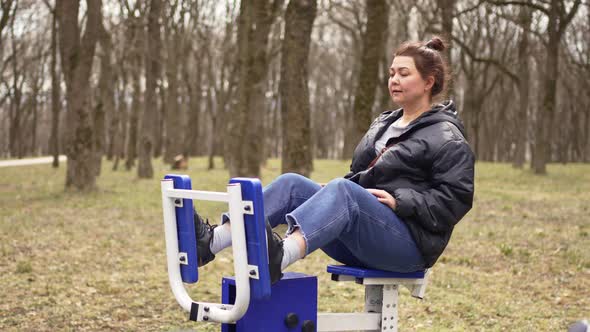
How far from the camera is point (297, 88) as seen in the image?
11.4m

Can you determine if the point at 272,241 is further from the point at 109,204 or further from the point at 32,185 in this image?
the point at 32,185

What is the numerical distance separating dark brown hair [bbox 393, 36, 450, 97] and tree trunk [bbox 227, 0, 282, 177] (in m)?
9.67

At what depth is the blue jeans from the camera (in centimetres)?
327

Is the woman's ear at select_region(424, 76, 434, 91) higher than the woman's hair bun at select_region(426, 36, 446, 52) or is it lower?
lower

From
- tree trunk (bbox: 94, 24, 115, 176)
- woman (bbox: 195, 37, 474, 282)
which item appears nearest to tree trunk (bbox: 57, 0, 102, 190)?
tree trunk (bbox: 94, 24, 115, 176)

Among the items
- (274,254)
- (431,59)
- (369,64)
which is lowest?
(274,254)

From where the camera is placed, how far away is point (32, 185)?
18406 mm

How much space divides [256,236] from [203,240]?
49cm

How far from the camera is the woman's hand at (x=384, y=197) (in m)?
3.57

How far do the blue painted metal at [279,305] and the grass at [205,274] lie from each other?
190 cm

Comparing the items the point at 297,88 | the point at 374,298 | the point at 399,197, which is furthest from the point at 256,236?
the point at 297,88

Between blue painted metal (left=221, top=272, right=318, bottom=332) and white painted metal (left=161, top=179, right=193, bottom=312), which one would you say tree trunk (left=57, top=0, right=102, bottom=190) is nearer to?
white painted metal (left=161, top=179, right=193, bottom=312)

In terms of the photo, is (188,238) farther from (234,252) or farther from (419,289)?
(419,289)

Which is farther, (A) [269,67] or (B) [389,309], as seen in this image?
(A) [269,67]
